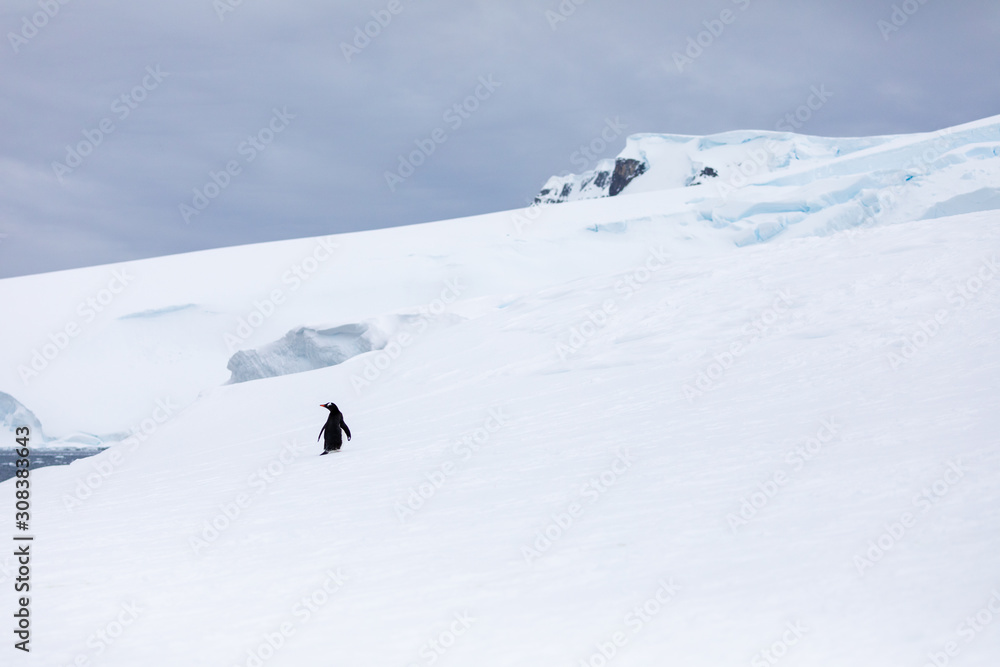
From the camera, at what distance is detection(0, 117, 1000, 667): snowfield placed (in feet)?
12.8

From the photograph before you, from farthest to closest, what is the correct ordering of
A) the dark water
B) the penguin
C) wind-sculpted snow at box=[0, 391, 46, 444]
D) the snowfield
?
1. wind-sculpted snow at box=[0, 391, 46, 444]
2. the dark water
3. the penguin
4. the snowfield

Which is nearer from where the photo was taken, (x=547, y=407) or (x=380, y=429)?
(x=547, y=407)

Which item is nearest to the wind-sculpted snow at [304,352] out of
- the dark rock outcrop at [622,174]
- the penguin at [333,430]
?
the penguin at [333,430]

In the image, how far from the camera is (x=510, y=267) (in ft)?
102

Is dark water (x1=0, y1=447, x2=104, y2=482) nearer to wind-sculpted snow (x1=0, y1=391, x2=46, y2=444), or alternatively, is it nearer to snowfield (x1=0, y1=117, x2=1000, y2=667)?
wind-sculpted snow (x1=0, y1=391, x2=46, y2=444)

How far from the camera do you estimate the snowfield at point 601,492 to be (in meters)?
3.91

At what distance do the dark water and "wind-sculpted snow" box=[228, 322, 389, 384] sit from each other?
21.6ft

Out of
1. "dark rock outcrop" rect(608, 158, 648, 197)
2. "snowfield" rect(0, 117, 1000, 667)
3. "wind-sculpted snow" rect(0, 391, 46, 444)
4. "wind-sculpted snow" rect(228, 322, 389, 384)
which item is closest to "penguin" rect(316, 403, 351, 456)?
"snowfield" rect(0, 117, 1000, 667)

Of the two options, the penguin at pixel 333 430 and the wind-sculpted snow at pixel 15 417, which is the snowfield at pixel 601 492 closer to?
the penguin at pixel 333 430

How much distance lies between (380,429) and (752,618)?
7.21 meters

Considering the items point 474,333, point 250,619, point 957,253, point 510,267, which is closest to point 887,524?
point 250,619

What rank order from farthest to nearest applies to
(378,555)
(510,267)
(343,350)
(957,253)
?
1. (510,267)
2. (343,350)
3. (957,253)
4. (378,555)

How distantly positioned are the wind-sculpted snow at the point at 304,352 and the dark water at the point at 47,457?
6588 millimetres

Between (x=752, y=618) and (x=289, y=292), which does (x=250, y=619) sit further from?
(x=289, y=292)
